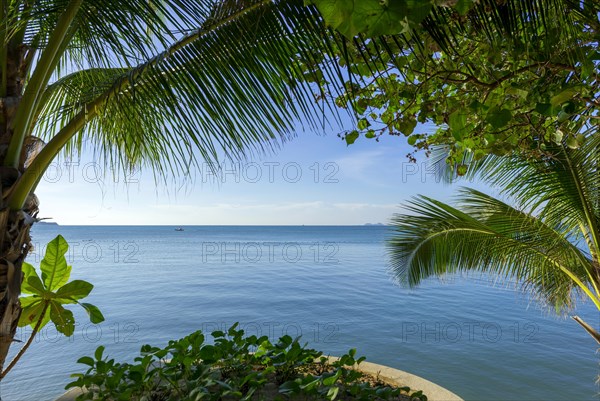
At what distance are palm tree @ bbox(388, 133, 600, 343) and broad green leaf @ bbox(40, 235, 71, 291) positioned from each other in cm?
307

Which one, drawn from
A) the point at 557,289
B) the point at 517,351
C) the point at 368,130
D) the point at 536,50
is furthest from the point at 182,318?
the point at 536,50

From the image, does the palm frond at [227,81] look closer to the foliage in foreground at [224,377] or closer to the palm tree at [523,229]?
the foliage in foreground at [224,377]

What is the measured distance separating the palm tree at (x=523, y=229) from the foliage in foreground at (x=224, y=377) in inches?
75.7

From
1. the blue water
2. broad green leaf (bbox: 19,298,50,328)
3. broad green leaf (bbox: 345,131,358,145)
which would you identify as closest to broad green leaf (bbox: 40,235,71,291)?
broad green leaf (bbox: 19,298,50,328)

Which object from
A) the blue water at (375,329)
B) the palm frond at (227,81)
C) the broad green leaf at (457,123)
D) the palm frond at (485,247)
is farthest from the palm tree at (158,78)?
the blue water at (375,329)

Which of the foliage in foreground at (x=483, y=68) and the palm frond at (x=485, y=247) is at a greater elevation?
the foliage in foreground at (x=483, y=68)

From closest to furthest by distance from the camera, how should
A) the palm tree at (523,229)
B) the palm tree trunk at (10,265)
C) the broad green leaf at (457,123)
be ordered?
1. the broad green leaf at (457,123)
2. the palm tree trunk at (10,265)
3. the palm tree at (523,229)

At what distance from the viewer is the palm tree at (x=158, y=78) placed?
163 centimetres

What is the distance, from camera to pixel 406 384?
113 inches

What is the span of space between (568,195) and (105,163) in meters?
3.52
